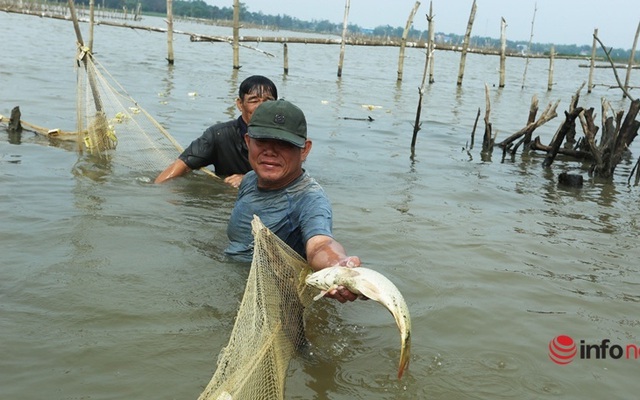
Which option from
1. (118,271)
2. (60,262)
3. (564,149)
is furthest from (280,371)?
(564,149)

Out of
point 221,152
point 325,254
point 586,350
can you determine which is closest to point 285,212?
point 325,254

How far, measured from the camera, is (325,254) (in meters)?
2.89

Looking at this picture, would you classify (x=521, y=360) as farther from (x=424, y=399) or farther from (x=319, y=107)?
(x=319, y=107)

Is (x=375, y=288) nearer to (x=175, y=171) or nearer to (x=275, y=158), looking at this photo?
(x=275, y=158)

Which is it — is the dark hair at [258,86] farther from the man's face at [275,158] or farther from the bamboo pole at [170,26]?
the bamboo pole at [170,26]

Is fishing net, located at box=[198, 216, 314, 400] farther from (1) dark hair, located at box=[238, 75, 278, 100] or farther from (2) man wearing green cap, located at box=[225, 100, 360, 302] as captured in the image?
(1) dark hair, located at box=[238, 75, 278, 100]

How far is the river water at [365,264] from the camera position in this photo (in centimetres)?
307

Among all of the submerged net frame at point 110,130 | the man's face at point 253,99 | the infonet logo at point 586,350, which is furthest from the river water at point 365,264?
the man's face at point 253,99

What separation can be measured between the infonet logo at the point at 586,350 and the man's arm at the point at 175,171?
3.75 m

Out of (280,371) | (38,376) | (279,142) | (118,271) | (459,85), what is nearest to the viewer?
(280,371)

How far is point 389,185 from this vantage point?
7684mm

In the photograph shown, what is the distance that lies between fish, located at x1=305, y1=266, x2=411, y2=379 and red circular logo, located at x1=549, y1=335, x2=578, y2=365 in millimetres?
1333

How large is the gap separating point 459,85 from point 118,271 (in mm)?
21481

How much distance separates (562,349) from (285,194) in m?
1.73
